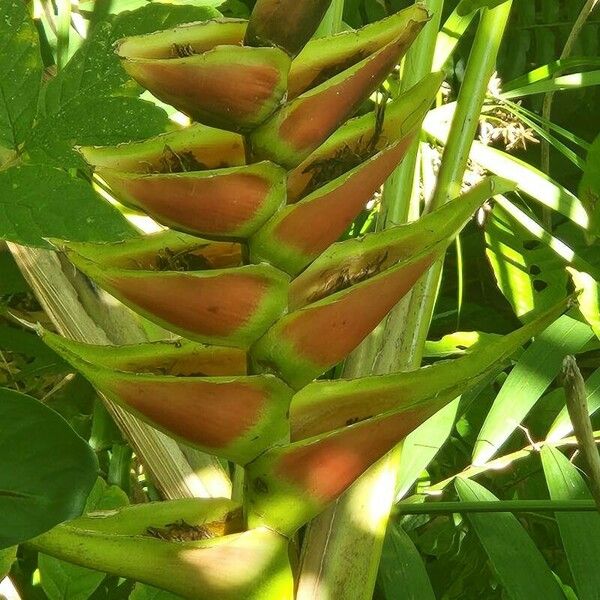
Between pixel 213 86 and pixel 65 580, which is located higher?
pixel 213 86

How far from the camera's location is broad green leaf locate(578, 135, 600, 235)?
79 centimetres

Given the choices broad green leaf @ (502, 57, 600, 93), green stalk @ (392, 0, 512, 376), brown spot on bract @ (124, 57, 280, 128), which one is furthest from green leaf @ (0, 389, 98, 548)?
broad green leaf @ (502, 57, 600, 93)

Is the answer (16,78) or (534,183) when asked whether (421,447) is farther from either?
(16,78)

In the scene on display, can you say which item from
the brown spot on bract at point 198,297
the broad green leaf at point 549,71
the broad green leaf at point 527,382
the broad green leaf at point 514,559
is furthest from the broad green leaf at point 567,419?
the brown spot on bract at point 198,297

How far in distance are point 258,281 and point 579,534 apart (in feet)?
1.20

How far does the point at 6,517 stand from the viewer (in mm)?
286

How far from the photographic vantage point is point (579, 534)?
584mm

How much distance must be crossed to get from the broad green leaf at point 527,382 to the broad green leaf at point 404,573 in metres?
0.13

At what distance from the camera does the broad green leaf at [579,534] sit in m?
0.55

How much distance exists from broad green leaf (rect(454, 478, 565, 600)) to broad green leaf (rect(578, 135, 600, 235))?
0.31 meters

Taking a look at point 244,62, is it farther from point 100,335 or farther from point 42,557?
point 42,557

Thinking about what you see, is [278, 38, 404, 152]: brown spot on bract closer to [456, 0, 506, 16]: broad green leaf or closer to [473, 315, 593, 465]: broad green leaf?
[456, 0, 506, 16]: broad green leaf

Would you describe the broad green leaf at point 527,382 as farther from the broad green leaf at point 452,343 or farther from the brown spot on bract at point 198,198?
the brown spot on bract at point 198,198

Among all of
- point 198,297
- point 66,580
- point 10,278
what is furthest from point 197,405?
point 10,278
